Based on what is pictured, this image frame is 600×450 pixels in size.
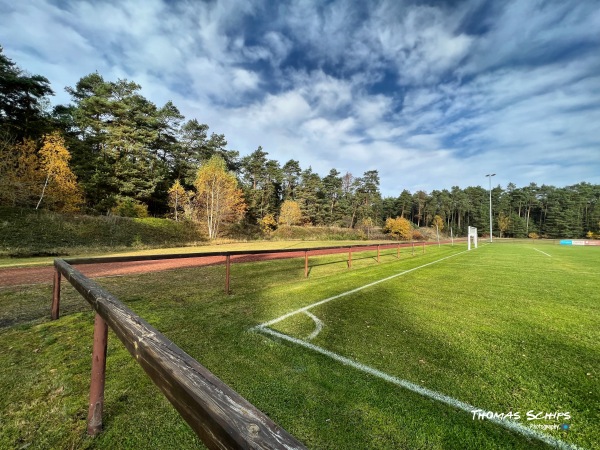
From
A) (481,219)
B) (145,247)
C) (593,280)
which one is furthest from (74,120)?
(481,219)

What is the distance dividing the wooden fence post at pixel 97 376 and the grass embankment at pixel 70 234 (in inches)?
736

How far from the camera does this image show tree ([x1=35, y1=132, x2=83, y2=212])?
21.9 m

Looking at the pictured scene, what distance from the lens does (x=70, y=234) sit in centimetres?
1841

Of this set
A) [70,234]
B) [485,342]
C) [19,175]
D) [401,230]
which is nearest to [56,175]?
[19,175]

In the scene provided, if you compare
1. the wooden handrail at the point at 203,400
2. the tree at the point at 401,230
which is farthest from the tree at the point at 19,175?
the tree at the point at 401,230

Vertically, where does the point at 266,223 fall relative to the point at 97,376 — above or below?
above

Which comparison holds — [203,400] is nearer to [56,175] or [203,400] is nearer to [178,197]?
[56,175]

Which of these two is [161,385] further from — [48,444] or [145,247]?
[145,247]

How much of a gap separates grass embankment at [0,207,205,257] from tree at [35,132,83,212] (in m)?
4.68

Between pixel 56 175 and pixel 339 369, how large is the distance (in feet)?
93.5

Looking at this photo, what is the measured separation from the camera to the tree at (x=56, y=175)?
71.8 feet

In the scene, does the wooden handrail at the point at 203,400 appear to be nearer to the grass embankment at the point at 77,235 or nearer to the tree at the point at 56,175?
the grass embankment at the point at 77,235

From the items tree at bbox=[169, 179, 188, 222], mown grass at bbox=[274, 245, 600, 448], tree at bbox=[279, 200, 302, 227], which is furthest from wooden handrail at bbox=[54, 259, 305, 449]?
tree at bbox=[279, 200, 302, 227]

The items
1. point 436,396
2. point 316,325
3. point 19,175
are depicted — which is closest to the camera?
point 436,396
